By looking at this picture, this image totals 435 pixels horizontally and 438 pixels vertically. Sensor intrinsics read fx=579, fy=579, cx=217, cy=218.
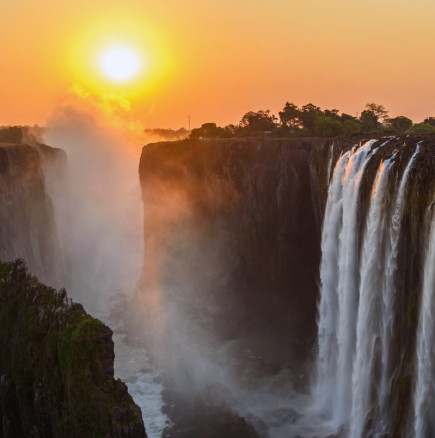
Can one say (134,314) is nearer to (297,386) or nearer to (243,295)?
(243,295)

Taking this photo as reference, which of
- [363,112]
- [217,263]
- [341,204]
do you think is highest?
[363,112]

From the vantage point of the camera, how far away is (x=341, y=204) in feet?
106

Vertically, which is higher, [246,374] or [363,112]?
[363,112]

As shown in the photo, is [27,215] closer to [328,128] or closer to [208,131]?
[328,128]

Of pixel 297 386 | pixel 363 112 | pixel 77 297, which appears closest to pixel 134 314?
pixel 77 297

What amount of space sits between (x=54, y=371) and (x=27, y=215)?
74.8 ft

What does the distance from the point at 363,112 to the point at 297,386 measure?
3717cm

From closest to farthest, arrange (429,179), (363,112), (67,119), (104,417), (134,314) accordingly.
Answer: (104,417) < (429,179) < (134,314) < (363,112) < (67,119)

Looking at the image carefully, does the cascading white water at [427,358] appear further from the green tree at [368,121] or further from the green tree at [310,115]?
the green tree at [310,115]

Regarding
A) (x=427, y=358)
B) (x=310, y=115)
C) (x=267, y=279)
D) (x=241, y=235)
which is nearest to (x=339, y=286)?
(x=427, y=358)

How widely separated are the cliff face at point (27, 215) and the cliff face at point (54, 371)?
12.9m

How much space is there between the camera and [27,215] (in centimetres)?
4066

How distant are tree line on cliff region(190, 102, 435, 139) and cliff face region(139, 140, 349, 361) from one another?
13.3 meters

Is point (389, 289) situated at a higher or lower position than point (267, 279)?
higher
